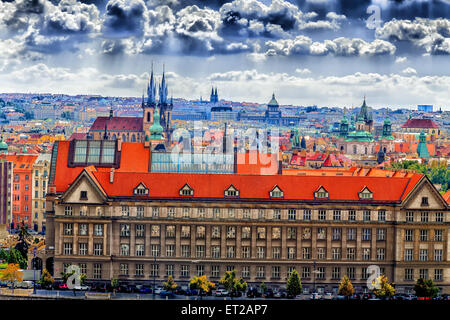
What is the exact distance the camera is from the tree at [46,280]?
81.6m

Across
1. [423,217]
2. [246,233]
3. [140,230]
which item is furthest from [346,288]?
[140,230]

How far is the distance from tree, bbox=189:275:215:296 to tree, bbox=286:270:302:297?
5.85 meters

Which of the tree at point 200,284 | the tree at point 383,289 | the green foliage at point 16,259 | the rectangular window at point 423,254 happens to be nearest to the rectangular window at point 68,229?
the green foliage at point 16,259

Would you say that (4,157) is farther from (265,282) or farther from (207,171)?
(265,282)

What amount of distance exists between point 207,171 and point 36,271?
743 inches

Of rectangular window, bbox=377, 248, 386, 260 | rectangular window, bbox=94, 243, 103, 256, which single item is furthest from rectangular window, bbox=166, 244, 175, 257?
rectangular window, bbox=377, 248, 386, 260

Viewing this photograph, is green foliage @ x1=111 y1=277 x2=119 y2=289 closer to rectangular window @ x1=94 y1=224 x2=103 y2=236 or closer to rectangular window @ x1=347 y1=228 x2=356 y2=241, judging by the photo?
rectangular window @ x1=94 y1=224 x2=103 y2=236

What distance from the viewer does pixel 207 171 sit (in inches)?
3760

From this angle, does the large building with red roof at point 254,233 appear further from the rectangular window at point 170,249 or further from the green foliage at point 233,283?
the green foliage at point 233,283

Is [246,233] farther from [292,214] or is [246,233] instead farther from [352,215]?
[352,215]

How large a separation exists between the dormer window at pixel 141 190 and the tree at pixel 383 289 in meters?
19.8

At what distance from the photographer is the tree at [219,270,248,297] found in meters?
79.7
